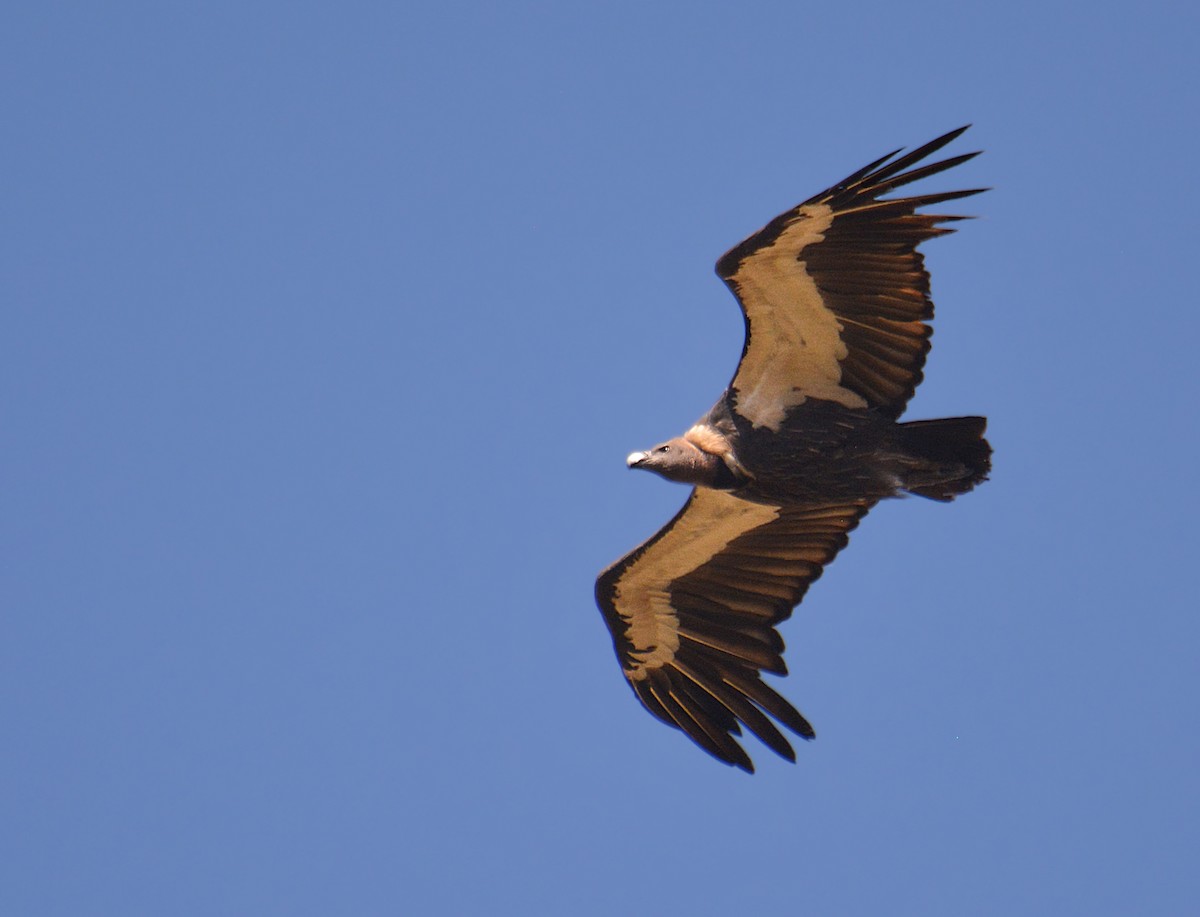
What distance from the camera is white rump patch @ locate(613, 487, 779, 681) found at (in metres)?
14.4

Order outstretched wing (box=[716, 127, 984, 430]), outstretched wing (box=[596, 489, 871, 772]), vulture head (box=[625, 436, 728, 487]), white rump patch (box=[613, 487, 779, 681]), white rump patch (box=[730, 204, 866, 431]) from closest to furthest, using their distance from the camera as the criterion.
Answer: outstretched wing (box=[716, 127, 984, 430]) < white rump patch (box=[730, 204, 866, 431]) < vulture head (box=[625, 436, 728, 487]) < outstretched wing (box=[596, 489, 871, 772]) < white rump patch (box=[613, 487, 779, 681])

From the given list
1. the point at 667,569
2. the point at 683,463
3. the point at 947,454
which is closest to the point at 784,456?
the point at 683,463

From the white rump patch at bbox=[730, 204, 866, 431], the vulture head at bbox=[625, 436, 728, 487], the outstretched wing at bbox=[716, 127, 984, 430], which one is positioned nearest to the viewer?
the outstretched wing at bbox=[716, 127, 984, 430]

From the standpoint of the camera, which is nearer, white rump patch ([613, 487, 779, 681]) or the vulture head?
the vulture head

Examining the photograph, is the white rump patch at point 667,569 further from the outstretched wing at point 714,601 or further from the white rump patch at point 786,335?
the white rump patch at point 786,335

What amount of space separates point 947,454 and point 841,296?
1.56 m

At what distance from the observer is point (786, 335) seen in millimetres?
13023

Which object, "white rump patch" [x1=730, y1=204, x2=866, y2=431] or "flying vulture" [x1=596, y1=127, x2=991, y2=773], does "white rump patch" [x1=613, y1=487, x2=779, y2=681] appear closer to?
"flying vulture" [x1=596, y1=127, x2=991, y2=773]

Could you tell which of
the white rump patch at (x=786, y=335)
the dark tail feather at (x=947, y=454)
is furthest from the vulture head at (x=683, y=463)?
the dark tail feather at (x=947, y=454)

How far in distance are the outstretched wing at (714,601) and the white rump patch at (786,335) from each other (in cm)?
128

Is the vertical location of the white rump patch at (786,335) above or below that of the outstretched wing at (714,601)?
above

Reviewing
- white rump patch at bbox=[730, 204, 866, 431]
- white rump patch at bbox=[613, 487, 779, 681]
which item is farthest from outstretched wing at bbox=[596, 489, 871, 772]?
white rump patch at bbox=[730, 204, 866, 431]

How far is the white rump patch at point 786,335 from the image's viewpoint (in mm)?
12273

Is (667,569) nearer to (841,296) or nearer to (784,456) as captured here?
(784,456)
